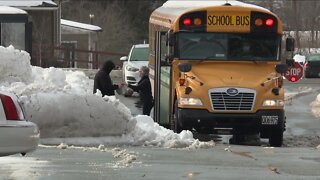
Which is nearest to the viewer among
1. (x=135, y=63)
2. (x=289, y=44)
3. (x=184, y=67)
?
(x=184, y=67)

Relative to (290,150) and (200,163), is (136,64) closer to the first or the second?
(290,150)

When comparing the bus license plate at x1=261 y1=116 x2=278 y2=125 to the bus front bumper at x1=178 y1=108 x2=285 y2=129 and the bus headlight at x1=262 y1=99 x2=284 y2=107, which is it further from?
the bus headlight at x1=262 y1=99 x2=284 y2=107

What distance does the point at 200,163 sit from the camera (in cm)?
986

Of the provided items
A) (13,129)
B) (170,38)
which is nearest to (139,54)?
(170,38)

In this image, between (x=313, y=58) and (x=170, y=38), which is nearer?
(x=170, y=38)

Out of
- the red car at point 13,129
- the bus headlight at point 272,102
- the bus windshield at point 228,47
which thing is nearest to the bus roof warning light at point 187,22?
the bus windshield at point 228,47

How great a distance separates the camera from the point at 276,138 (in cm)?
1377

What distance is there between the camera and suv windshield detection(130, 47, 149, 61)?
25.7 m

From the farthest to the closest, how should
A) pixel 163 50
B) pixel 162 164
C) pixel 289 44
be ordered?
pixel 163 50
pixel 289 44
pixel 162 164

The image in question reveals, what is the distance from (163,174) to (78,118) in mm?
3679

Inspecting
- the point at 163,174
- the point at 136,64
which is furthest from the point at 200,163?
the point at 136,64

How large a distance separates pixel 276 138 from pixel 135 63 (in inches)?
474

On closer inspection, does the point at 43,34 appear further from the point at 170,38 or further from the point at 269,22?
the point at 269,22

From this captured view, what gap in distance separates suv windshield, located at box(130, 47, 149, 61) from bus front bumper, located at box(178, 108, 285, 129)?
12468 millimetres
